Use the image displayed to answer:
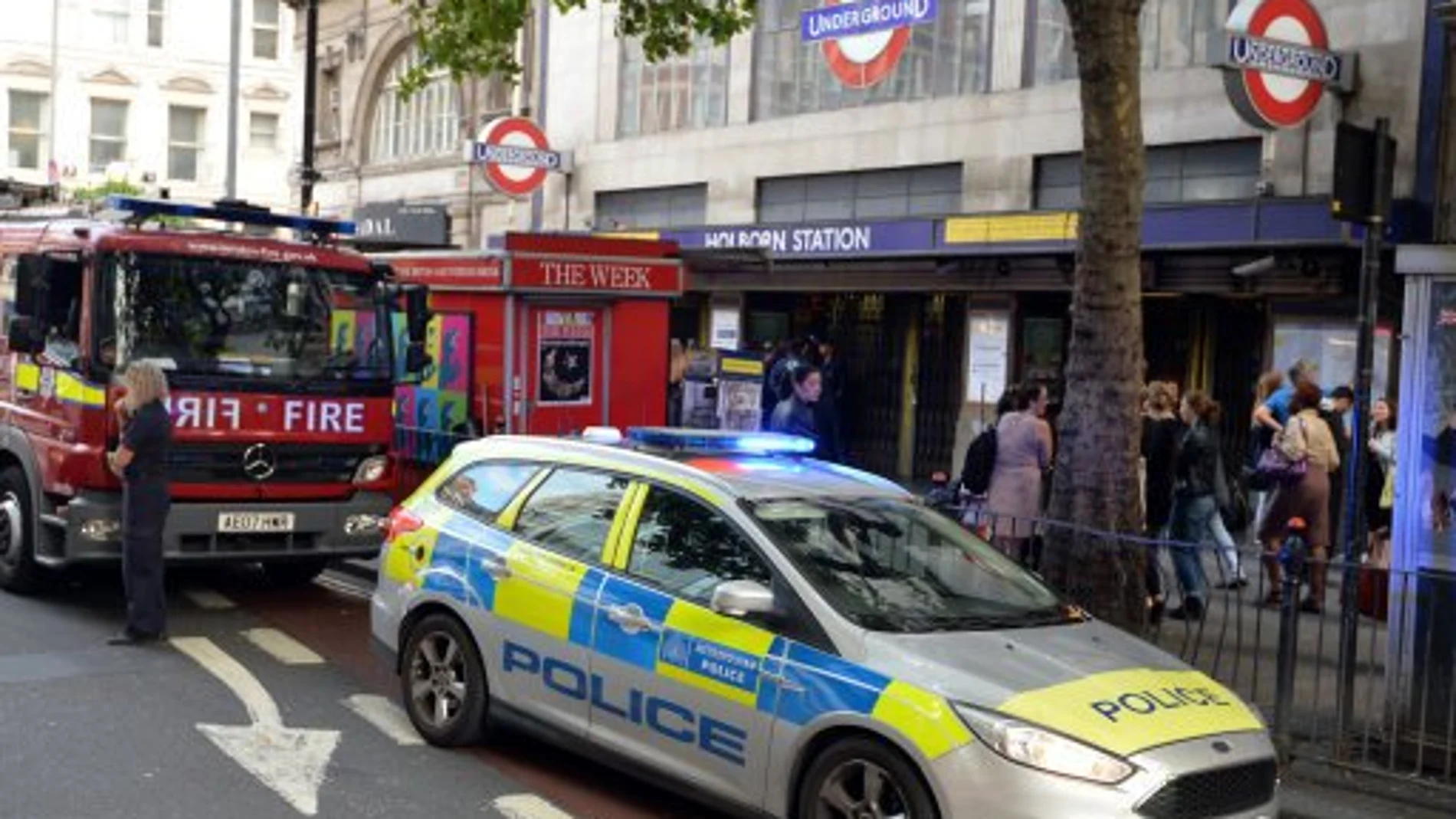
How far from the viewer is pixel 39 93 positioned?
43281 millimetres

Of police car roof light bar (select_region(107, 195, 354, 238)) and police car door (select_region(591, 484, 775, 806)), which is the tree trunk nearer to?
police car door (select_region(591, 484, 775, 806))

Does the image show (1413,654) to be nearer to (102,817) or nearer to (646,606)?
(646,606)

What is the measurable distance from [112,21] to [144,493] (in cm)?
4107

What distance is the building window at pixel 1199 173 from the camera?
14.9 metres

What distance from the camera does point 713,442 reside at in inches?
266

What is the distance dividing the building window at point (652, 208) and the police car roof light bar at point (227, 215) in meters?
11.0

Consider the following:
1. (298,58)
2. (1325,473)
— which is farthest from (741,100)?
(298,58)

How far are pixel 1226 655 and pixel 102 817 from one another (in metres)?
5.50

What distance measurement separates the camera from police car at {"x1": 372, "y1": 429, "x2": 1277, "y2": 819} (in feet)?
15.8

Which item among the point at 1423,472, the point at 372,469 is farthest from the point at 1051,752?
the point at 372,469

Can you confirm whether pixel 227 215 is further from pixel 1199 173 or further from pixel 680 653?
pixel 1199 173

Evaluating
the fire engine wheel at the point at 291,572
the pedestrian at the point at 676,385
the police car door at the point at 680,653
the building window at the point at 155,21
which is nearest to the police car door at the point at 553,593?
the police car door at the point at 680,653

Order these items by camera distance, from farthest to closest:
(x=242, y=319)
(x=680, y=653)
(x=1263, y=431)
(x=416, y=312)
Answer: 1. (x=1263, y=431)
2. (x=416, y=312)
3. (x=242, y=319)
4. (x=680, y=653)

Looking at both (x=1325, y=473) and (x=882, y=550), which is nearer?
(x=882, y=550)
